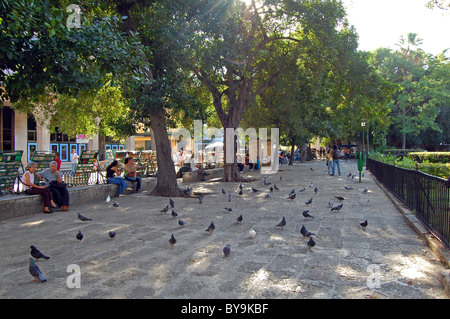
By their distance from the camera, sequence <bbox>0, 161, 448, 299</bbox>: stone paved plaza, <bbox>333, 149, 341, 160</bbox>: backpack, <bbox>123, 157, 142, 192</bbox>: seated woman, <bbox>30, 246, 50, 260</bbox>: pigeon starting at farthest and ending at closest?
<bbox>333, 149, 341, 160</bbox>: backpack
<bbox>123, 157, 142, 192</bbox>: seated woman
<bbox>30, 246, 50, 260</bbox>: pigeon
<bbox>0, 161, 448, 299</bbox>: stone paved plaza

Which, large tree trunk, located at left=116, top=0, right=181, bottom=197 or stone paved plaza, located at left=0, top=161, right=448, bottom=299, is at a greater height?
large tree trunk, located at left=116, top=0, right=181, bottom=197

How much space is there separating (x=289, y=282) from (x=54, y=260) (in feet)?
10.4

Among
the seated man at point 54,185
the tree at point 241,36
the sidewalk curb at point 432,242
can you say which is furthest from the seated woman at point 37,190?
the sidewalk curb at point 432,242

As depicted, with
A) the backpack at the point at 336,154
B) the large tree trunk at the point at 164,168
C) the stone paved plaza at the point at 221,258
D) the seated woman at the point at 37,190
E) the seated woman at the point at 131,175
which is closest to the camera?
the stone paved plaza at the point at 221,258

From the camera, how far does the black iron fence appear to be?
5137 mm

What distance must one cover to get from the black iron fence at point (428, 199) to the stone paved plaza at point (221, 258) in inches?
14.0

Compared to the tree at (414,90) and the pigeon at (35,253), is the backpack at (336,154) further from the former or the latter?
the tree at (414,90)

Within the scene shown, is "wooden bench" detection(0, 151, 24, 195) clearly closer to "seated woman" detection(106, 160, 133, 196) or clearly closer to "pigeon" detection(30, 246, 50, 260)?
"seated woman" detection(106, 160, 133, 196)

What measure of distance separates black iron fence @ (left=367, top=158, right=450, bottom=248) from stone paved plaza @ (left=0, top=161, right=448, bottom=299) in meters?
0.36

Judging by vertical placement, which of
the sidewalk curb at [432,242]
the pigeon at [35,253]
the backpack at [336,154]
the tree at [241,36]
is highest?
the tree at [241,36]

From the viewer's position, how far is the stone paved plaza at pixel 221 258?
3709 millimetres

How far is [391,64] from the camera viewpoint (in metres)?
41.1

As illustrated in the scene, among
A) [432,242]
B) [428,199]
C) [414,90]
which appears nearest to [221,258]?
[432,242]

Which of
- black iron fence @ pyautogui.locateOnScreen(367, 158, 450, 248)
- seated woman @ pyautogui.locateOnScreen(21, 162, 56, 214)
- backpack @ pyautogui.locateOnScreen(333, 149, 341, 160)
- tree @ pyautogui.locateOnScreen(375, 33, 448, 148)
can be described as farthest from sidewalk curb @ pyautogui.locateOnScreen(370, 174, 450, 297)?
tree @ pyautogui.locateOnScreen(375, 33, 448, 148)
